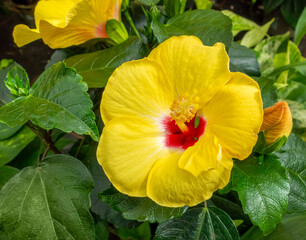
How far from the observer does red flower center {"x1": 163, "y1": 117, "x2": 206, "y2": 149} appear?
57 centimetres

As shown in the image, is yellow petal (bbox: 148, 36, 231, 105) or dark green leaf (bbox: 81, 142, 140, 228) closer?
yellow petal (bbox: 148, 36, 231, 105)

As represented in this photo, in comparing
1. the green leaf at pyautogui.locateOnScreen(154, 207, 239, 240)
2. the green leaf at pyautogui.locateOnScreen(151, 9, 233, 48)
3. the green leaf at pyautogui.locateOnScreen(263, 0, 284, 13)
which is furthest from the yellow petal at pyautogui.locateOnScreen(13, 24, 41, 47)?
the green leaf at pyautogui.locateOnScreen(263, 0, 284, 13)

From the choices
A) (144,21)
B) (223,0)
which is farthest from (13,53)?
(144,21)

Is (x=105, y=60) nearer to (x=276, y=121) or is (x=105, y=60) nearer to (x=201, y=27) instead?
(x=201, y=27)

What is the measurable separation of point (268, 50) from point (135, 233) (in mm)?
727

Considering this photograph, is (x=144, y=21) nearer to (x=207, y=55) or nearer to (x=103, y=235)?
(x=207, y=55)

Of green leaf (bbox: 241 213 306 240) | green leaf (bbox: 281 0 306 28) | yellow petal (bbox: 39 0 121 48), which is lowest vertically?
green leaf (bbox: 281 0 306 28)

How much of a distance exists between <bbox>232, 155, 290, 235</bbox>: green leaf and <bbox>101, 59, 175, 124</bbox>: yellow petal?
0.19m

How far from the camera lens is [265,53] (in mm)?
1121

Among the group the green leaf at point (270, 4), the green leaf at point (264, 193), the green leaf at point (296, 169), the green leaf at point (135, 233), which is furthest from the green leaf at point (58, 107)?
the green leaf at point (270, 4)

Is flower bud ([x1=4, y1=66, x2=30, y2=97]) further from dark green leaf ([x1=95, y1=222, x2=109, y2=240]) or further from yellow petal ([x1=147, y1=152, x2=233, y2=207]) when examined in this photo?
dark green leaf ([x1=95, y1=222, x2=109, y2=240])

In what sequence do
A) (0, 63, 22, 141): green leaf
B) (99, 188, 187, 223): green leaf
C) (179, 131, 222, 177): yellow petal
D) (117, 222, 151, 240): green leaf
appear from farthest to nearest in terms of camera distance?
(117, 222, 151, 240): green leaf < (0, 63, 22, 141): green leaf < (99, 188, 187, 223): green leaf < (179, 131, 222, 177): yellow petal

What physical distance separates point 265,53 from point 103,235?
0.75m

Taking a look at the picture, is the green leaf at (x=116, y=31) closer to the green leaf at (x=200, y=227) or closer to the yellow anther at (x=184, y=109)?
the yellow anther at (x=184, y=109)
